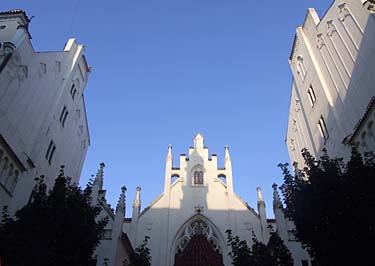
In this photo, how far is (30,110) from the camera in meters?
22.3

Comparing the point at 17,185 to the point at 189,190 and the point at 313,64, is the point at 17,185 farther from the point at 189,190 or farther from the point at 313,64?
the point at 313,64

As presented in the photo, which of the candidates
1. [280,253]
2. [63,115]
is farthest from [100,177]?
[280,253]

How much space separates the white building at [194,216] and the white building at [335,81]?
18.5 feet

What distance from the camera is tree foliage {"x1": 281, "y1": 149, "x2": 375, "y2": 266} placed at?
12289mm

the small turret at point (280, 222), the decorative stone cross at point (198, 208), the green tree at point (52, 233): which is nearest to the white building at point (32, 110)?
the green tree at point (52, 233)

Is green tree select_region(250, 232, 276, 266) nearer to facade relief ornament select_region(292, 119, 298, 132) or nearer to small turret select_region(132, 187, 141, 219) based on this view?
small turret select_region(132, 187, 141, 219)

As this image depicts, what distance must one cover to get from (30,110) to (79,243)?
34.1 feet

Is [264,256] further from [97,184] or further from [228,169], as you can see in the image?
[228,169]

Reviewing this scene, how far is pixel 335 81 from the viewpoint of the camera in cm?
2286

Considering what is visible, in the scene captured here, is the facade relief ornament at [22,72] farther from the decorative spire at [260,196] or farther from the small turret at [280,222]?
the decorative spire at [260,196]

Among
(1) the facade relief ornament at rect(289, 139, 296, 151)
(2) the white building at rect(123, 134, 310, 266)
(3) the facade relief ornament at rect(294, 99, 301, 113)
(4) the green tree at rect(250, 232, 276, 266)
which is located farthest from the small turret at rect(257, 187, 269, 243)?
(4) the green tree at rect(250, 232, 276, 266)

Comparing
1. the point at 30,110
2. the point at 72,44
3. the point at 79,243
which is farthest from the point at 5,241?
the point at 72,44

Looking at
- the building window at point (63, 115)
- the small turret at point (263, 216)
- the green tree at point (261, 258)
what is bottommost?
the green tree at point (261, 258)

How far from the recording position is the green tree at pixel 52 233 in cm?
1358
